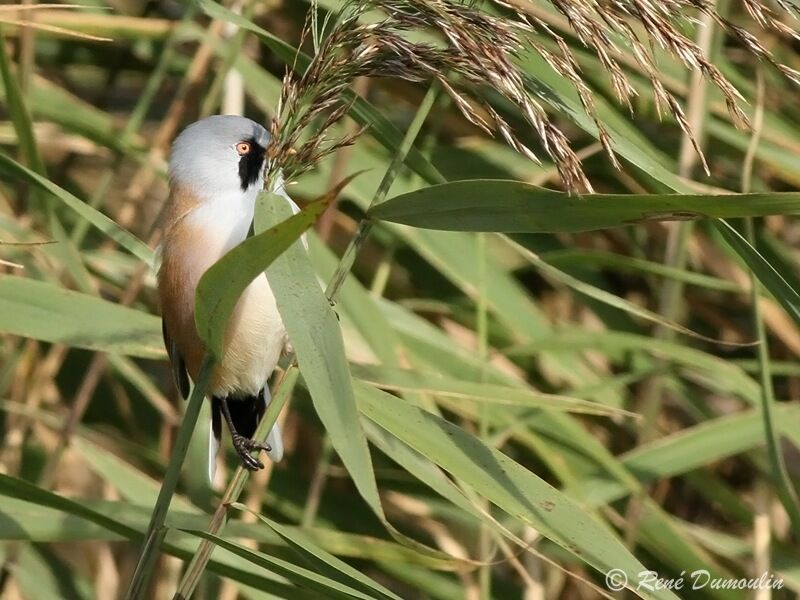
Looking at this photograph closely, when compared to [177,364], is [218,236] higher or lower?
higher

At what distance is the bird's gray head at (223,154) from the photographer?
5.82ft

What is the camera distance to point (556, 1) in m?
1.13

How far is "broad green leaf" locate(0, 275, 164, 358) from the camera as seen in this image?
5.18 ft

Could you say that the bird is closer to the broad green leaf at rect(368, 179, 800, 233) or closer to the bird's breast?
the bird's breast

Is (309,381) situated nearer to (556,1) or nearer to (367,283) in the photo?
(556,1)

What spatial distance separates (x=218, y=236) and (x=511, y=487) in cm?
75

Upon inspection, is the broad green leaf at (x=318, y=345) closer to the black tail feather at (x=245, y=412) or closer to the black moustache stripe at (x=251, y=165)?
the black moustache stripe at (x=251, y=165)

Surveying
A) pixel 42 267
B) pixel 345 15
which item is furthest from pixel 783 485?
pixel 42 267

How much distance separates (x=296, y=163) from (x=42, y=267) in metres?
1.13

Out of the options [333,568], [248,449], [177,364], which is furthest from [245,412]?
[333,568]

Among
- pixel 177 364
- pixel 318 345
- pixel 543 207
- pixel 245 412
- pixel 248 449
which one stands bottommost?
pixel 245 412

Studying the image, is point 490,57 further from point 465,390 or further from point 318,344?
point 465,390

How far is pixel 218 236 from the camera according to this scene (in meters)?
1.76

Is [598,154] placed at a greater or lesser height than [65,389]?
greater
